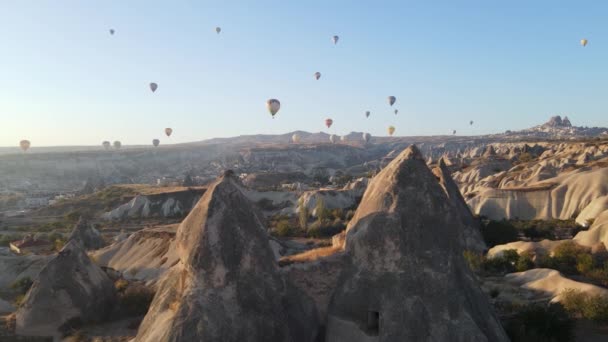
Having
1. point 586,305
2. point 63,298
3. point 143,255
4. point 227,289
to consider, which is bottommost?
point 143,255

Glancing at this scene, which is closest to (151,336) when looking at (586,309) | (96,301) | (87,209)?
(96,301)

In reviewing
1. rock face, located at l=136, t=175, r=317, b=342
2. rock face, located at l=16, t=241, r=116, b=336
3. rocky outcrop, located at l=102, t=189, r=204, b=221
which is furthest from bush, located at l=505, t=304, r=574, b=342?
rocky outcrop, located at l=102, t=189, r=204, b=221

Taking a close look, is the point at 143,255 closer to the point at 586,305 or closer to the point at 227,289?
the point at 227,289

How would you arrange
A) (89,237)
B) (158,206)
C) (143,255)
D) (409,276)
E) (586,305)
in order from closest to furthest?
1. (409,276)
2. (586,305)
3. (143,255)
4. (89,237)
5. (158,206)

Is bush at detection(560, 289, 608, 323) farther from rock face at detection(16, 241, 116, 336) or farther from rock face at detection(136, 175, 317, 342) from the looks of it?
rock face at detection(16, 241, 116, 336)

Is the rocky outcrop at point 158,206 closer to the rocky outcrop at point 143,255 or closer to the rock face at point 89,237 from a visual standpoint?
the rock face at point 89,237

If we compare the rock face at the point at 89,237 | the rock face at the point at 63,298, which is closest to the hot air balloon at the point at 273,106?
the rock face at the point at 89,237

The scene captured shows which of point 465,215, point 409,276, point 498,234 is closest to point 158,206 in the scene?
point 498,234

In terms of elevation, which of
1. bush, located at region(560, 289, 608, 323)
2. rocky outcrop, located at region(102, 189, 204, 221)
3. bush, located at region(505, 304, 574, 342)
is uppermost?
bush, located at region(505, 304, 574, 342)
